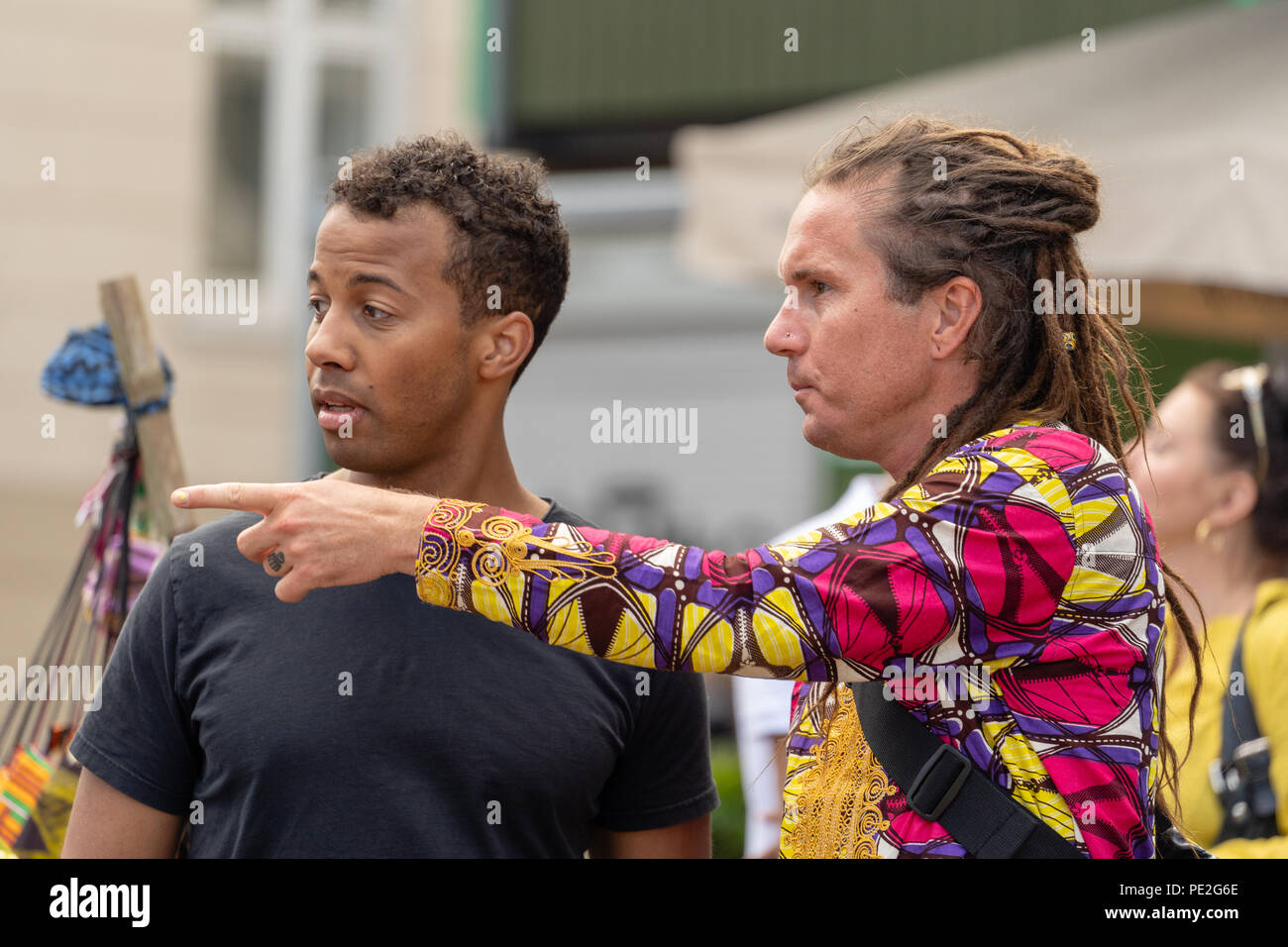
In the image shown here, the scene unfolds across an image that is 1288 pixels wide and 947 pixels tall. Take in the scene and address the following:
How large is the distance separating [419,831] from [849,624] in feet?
2.16

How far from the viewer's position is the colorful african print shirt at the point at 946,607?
1.50 meters

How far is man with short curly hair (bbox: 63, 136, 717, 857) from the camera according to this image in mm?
1835

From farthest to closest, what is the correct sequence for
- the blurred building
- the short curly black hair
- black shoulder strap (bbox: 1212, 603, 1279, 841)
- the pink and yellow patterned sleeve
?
the blurred building, black shoulder strap (bbox: 1212, 603, 1279, 841), the short curly black hair, the pink and yellow patterned sleeve

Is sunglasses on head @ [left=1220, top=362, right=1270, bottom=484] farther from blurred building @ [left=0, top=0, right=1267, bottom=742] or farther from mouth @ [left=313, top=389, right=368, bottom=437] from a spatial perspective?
blurred building @ [left=0, top=0, right=1267, bottom=742]

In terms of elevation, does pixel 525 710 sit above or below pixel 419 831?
above

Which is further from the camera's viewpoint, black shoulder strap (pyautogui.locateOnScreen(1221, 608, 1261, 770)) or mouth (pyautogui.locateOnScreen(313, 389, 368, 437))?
black shoulder strap (pyautogui.locateOnScreen(1221, 608, 1261, 770))

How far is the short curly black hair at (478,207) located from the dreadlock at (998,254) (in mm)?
453

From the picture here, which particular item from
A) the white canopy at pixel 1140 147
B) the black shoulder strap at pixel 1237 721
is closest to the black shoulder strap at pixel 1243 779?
the black shoulder strap at pixel 1237 721

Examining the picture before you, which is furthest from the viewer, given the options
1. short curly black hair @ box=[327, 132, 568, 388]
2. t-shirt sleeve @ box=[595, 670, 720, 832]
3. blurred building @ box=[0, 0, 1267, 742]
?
blurred building @ box=[0, 0, 1267, 742]

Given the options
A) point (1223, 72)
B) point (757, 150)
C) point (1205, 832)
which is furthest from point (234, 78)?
point (1205, 832)

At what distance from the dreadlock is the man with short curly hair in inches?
15.7

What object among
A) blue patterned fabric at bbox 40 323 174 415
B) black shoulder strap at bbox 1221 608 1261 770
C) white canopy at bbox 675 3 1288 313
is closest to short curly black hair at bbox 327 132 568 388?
blue patterned fabric at bbox 40 323 174 415

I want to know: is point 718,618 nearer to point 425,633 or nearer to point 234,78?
point 425,633

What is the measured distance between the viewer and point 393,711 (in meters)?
→ 1.86
